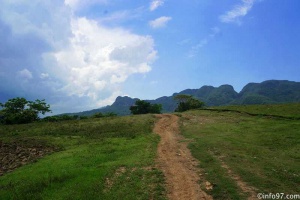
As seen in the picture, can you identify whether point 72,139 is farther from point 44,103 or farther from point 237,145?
point 44,103

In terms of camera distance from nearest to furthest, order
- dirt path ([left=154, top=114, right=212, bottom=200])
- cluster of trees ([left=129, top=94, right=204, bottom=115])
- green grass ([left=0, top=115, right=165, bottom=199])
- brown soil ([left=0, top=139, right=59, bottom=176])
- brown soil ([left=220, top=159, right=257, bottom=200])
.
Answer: brown soil ([left=220, top=159, right=257, bottom=200]) → dirt path ([left=154, top=114, right=212, bottom=200]) → green grass ([left=0, top=115, right=165, bottom=199]) → brown soil ([left=0, top=139, right=59, bottom=176]) → cluster of trees ([left=129, top=94, right=204, bottom=115])

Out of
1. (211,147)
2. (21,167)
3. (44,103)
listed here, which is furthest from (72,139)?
(44,103)

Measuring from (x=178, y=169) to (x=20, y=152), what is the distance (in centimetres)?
2168

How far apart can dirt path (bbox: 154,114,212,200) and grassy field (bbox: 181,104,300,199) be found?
0.86 metres

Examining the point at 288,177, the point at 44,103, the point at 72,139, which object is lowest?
the point at 288,177

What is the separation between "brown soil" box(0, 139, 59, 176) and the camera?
97.9ft

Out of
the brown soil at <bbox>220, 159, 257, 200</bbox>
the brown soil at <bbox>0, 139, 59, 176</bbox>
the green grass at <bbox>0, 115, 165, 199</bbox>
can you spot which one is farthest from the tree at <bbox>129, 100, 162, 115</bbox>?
the brown soil at <bbox>220, 159, 257, 200</bbox>

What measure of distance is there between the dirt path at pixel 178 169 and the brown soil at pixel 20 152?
1429 cm

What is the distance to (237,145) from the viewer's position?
103 ft

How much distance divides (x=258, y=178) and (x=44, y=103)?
77999mm

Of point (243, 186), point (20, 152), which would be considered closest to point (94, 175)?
point (243, 186)

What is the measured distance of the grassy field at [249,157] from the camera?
58.3ft

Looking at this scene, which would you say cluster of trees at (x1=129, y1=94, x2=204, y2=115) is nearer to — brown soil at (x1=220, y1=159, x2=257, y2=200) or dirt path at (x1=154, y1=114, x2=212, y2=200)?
dirt path at (x1=154, y1=114, x2=212, y2=200)

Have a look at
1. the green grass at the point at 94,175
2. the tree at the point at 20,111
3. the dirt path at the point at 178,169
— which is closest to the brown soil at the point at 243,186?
the dirt path at the point at 178,169
